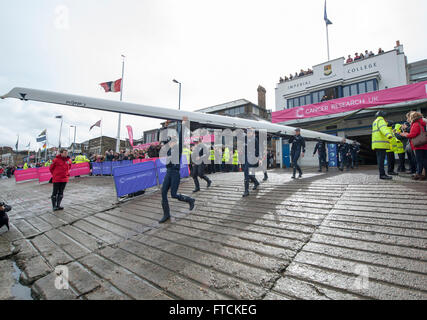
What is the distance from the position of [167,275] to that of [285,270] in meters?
1.56

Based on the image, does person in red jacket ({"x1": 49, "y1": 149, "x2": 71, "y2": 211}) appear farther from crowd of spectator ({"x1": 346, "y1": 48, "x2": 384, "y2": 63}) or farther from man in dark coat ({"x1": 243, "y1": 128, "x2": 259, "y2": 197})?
crowd of spectator ({"x1": 346, "y1": 48, "x2": 384, "y2": 63})

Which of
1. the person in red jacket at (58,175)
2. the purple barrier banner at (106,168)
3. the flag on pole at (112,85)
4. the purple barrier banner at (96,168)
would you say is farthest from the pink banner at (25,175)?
the person in red jacket at (58,175)

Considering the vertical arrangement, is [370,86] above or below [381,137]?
above

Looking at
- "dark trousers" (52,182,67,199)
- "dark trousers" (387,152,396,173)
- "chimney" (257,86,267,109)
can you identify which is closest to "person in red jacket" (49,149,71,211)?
"dark trousers" (52,182,67,199)

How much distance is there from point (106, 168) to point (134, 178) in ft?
36.3

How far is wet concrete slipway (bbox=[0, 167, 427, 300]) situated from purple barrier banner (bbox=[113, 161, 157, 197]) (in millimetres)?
1600

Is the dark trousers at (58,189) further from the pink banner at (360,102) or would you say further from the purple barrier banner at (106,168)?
the pink banner at (360,102)

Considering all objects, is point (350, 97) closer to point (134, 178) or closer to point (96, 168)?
point (134, 178)

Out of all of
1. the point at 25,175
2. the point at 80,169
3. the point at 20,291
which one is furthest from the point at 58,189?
the point at 25,175

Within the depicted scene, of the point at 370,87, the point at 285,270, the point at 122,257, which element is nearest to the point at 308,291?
the point at 285,270

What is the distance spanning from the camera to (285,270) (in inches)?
98.6

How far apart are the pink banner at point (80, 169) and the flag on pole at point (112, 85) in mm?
7384

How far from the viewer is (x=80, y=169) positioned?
1670 cm

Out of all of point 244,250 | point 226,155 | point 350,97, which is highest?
point 350,97
